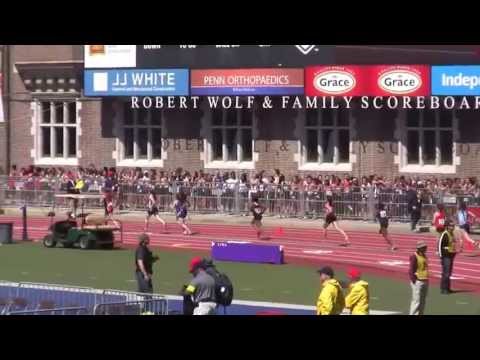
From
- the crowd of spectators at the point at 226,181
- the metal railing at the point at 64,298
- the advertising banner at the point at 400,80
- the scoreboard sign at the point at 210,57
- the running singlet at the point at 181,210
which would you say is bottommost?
the metal railing at the point at 64,298

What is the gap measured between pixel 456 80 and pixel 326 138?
20.8 ft

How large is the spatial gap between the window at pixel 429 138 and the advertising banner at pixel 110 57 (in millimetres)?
10920

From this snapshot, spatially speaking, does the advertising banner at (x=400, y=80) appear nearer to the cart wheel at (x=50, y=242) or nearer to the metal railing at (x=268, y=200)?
the metal railing at (x=268, y=200)

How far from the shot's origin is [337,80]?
43.4 meters

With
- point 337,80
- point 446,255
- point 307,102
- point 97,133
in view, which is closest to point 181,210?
point 337,80

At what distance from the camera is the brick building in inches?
1704

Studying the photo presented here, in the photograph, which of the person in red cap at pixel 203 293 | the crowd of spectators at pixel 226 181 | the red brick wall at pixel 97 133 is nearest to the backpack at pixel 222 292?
the person in red cap at pixel 203 293

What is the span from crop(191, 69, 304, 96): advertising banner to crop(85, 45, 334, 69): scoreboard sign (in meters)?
0.28

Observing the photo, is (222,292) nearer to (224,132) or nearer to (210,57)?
(210,57)

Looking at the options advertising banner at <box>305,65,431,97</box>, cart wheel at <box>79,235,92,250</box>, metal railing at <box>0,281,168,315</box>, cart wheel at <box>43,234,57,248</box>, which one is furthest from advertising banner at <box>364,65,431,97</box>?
metal railing at <box>0,281,168,315</box>

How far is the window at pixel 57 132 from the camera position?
5103 cm
